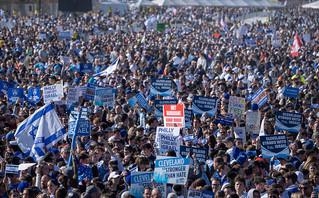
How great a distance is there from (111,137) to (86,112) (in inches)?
68.2

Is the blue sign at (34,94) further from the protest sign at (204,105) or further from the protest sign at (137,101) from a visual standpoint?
the protest sign at (204,105)

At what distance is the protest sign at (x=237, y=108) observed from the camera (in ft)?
45.3

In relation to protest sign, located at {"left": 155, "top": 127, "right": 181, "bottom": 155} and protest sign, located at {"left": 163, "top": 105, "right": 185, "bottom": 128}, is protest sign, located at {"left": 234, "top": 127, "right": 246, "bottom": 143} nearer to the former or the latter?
protest sign, located at {"left": 163, "top": 105, "right": 185, "bottom": 128}

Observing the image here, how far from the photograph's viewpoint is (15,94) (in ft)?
52.4

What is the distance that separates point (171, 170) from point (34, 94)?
328 inches

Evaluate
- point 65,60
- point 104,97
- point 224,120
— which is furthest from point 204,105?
point 65,60

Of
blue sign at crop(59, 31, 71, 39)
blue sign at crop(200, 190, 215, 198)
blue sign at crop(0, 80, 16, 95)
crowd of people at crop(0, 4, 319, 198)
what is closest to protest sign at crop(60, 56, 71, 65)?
crowd of people at crop(0, 4, 319, 198)

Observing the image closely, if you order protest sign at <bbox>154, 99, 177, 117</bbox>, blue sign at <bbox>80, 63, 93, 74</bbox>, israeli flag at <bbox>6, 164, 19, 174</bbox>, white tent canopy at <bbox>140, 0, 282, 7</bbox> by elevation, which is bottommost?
israeli flag at <bbox>6, 164, 19, 174</bbox>

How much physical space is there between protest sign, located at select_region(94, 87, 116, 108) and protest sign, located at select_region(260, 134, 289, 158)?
526 cm

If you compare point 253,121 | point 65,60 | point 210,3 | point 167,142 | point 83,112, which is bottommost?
point 167,142

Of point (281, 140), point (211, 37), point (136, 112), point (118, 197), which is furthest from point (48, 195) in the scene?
point (211, 37)

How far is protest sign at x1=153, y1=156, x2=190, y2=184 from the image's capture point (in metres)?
8.29

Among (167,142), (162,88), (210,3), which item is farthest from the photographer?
(210,3)

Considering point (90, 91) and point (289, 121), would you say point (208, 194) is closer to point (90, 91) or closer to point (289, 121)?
point (289, 121)
